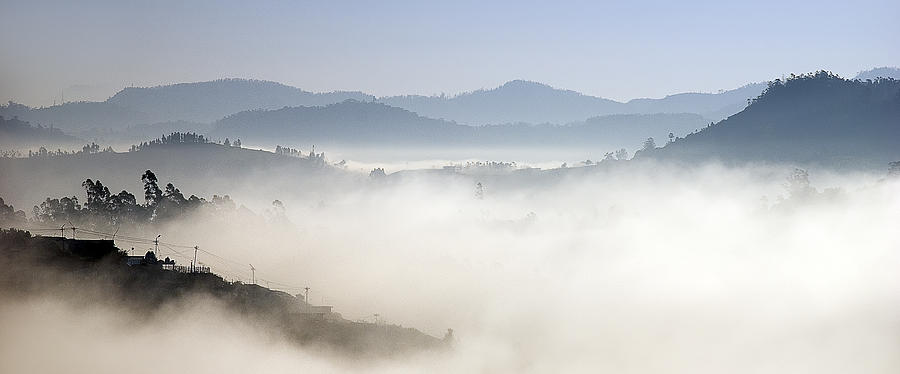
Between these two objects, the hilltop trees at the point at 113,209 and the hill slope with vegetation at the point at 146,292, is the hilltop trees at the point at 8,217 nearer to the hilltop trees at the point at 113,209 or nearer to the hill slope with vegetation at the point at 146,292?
the hilltop trees at the point at 113,209

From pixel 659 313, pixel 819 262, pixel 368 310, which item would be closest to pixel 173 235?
pixel 368 310

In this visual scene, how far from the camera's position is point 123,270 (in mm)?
88062

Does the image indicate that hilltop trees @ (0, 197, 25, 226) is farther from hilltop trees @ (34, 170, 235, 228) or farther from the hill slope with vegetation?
the hill slope with vegetation

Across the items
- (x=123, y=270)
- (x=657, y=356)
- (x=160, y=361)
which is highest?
(x=123, y=270)

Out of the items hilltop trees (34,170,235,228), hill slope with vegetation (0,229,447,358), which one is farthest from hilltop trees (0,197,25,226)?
hill slope with vegetation (0,229,447,358)

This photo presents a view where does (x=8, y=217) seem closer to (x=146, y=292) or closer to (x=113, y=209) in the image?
(x=113, y=209)

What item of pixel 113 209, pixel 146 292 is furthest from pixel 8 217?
→ pixel 146 292

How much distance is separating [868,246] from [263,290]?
11478 cm

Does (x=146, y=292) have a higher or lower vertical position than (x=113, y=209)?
lower

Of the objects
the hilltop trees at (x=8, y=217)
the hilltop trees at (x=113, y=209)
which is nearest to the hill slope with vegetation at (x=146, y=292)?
the hilltop trees at (x=8, y=217)

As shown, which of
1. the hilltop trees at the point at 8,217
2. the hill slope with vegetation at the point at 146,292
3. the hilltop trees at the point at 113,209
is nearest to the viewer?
the hill slope with vegetation at the point at 146,292

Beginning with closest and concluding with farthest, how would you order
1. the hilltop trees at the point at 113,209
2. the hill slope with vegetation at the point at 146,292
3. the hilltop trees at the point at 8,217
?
the hill slope with vegetation at the point at 146,292 < the hilltop trees at the point at 8,217 < the hilltop trees at the point at 113,209

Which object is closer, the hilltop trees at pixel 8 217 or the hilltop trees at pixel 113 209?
the hilltop trees at pixel 8 217

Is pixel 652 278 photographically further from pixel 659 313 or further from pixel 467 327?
pixel 467 327
